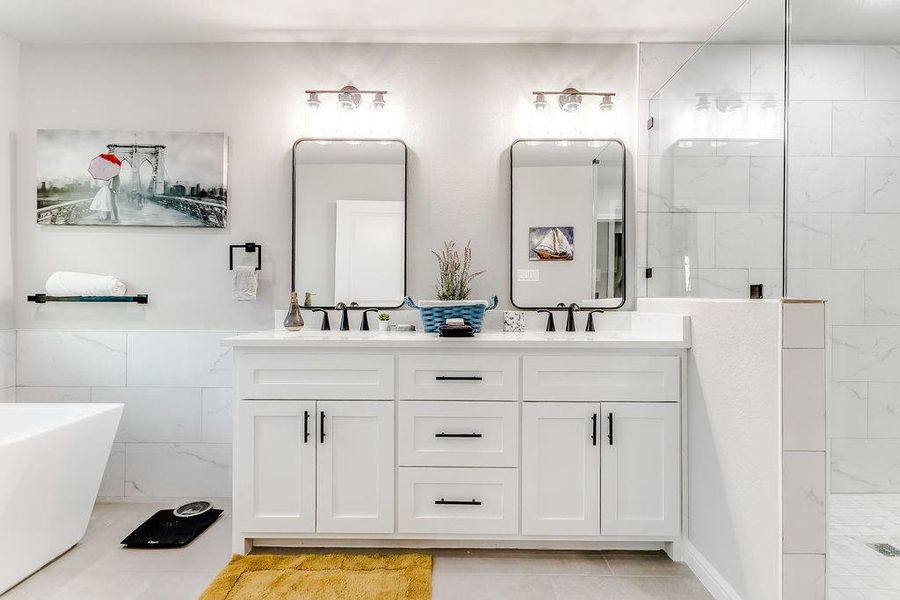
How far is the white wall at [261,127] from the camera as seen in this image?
2.78 m

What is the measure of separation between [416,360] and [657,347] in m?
0.99

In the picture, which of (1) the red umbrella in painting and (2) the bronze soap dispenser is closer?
(2) the bronze soap dispenser

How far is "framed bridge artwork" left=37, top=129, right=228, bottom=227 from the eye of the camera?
276cm

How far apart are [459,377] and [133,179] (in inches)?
80.8

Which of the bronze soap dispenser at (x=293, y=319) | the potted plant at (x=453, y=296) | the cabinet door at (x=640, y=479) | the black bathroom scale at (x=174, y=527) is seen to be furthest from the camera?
the bronze soap dispenser at (x=293, y=319)

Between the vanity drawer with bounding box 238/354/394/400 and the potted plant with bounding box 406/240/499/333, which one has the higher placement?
the potted plant with bounding box 406/240/499/333

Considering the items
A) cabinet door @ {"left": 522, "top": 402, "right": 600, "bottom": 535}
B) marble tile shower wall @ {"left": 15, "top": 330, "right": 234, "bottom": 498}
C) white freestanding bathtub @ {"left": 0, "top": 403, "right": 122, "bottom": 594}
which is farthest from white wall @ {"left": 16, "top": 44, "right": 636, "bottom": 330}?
cabinet door @ {"left": 522, "top": 402, "right": 600, "bottom": 535}

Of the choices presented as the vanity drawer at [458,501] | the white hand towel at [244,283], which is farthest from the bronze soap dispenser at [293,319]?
the vanity drawer at [458,501]

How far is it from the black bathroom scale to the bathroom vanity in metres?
0.39

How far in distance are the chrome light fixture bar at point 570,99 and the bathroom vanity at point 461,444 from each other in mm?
1305

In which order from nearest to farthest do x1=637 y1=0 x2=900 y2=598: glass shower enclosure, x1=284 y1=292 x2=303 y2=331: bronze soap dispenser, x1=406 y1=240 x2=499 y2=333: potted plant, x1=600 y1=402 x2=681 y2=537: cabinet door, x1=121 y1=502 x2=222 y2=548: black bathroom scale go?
x1=637 y1=0 x2=900 y2=598: glass shower enclosure < x1=600 y1=402 x2=681 y2=537: cabinet door < x1=121 y1=502 x2=222 y2=548: black bathroom scale < x1=406 y1=240 x2=499 y2=333: potted plant < x1=284 y1=292 x2=303 y2=331: bronze soap dispenser

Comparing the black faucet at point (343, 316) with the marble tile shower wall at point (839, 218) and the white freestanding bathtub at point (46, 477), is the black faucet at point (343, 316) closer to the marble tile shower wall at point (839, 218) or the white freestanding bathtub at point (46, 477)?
the white freestanding bathtub at point (46, 477)

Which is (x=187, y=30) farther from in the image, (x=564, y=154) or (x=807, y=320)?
(x=807, y=320)

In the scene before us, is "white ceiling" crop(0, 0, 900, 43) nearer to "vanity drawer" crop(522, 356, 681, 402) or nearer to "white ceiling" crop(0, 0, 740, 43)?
"white ceiling" crop(0, 0, 740, 43)
